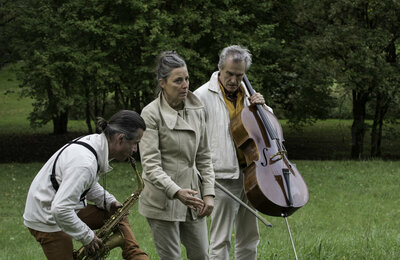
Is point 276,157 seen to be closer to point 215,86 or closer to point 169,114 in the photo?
point 215,86

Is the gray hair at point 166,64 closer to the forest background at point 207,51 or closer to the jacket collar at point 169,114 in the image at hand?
the jacket collar at point 169,114

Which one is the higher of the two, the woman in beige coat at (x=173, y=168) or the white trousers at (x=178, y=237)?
the woman in beige coat at (x=173, y=168)

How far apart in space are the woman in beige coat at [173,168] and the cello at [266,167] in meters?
0.45

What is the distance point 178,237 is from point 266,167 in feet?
3.12

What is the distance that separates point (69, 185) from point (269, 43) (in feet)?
44.7

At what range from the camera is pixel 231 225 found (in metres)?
4.81

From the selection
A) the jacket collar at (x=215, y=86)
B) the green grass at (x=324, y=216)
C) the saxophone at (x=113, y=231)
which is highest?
the jacket collar at (x=215, y=86)

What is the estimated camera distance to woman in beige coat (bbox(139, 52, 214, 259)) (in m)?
3.86

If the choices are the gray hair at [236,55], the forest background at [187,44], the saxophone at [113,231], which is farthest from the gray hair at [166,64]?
the forest background at [187,44]

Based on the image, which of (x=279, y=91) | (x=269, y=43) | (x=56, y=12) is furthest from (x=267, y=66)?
(x=56, y=12)

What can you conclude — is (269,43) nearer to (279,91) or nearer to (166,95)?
(279,91)

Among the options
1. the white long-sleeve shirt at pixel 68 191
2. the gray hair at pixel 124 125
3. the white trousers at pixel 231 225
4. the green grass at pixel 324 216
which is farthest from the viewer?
the green grass at pixel 324 216

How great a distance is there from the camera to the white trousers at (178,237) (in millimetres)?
3977

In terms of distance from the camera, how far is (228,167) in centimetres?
468
